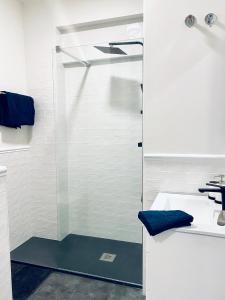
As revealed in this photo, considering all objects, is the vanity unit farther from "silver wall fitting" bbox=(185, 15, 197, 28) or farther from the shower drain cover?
"silver wall fitting" bbox=(185, 15, 197, 28)

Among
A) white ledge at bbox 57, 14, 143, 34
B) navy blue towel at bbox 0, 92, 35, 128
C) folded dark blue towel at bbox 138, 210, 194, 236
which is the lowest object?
folded dark blue towel at bbox 138, 210, 194, 236

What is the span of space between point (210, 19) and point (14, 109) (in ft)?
5.79

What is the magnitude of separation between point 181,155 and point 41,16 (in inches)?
80.7

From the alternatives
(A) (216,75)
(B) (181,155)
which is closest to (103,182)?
(B) (181,155)

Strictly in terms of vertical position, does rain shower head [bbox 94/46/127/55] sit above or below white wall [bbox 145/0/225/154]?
above

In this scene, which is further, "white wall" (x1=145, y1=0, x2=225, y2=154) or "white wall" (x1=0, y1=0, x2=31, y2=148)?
"white wall" (x1=0, y1=0, x2=31, y2=148)

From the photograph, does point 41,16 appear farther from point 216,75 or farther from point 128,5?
point 216,75

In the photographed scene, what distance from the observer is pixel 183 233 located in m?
1.09

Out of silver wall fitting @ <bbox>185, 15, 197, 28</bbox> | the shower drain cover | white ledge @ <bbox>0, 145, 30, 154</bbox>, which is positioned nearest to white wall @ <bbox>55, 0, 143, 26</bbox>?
silver wall fitting @ <bbox>185, 15, 197, 28</bbox>

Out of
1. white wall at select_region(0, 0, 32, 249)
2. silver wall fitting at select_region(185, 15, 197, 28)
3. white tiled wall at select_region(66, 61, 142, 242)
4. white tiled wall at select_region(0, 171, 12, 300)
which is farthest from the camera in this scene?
white tiled wall at select_region(66, 61, 142, 242)

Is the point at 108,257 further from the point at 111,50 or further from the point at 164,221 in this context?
the point at 111,50

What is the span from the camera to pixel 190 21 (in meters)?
1.49

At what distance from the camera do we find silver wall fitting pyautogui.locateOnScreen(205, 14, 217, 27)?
144 centimetres

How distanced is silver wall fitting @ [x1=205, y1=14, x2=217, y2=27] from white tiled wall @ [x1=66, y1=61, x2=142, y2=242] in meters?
0.92
